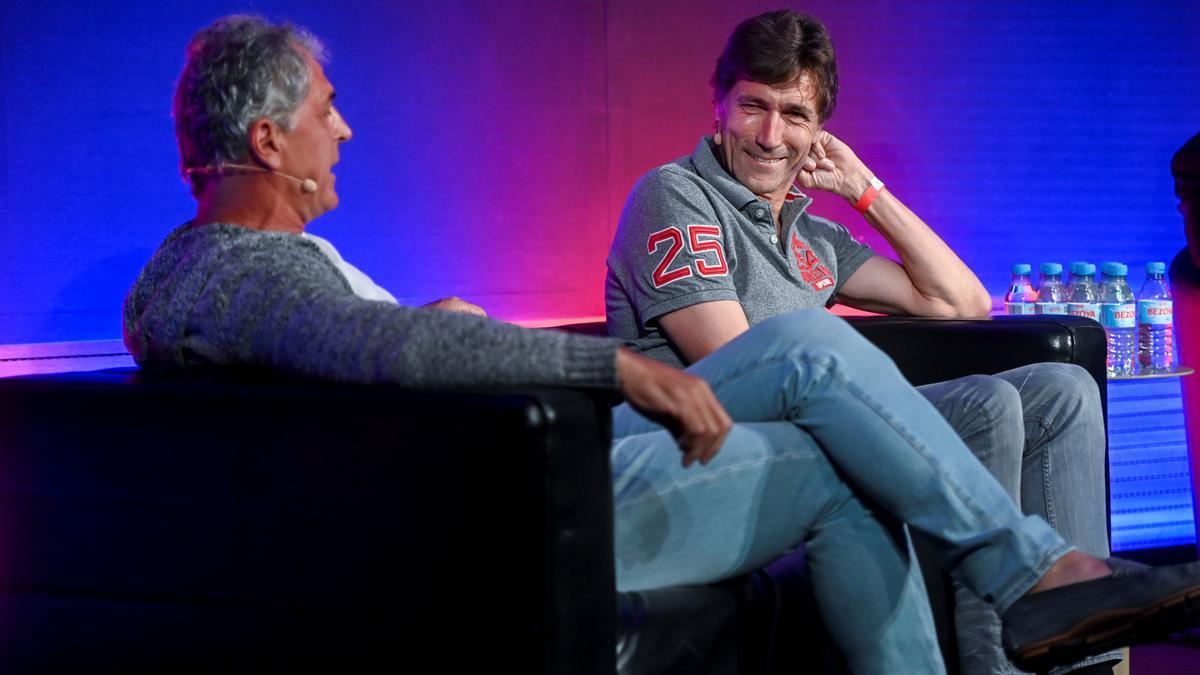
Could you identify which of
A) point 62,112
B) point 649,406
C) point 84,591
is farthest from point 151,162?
point 649,406

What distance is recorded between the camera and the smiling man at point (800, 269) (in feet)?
5.93

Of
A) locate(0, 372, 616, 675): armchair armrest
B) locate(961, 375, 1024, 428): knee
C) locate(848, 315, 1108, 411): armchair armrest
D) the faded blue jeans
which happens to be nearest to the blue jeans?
locate(961, 375, 1024, 428): knee

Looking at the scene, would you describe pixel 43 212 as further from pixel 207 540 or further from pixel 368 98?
pixel 207 540

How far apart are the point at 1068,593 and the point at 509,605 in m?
0.63

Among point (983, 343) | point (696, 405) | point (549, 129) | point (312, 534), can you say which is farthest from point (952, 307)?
point (312, 534)

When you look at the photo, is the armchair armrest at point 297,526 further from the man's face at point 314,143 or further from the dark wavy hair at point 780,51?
the dark wavy hair at point 780,51

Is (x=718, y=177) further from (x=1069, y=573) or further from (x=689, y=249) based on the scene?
(x=1069, y=573)

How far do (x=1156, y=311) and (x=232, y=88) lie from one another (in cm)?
216

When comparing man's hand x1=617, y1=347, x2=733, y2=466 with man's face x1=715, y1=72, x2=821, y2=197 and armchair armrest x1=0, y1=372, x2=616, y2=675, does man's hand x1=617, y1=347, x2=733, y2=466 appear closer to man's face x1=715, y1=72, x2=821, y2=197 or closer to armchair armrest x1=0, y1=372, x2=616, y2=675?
armchair armrest x1=0, y1=372, x2=616, y2=675

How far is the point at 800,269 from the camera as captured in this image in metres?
2.22

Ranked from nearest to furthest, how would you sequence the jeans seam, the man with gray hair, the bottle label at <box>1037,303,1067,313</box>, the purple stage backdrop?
the man with gray hair, the jeans seam, the purple stage backdrop, the bottle label at <box>1037,303,1067,313</box>

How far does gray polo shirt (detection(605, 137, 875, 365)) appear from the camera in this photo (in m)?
2.00

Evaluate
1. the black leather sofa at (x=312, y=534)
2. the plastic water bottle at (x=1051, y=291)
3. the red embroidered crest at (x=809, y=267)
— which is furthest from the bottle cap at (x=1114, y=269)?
the black leather sofa at (x=312, y=534)

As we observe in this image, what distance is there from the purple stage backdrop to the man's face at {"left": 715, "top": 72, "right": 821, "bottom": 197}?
0.74 meters
